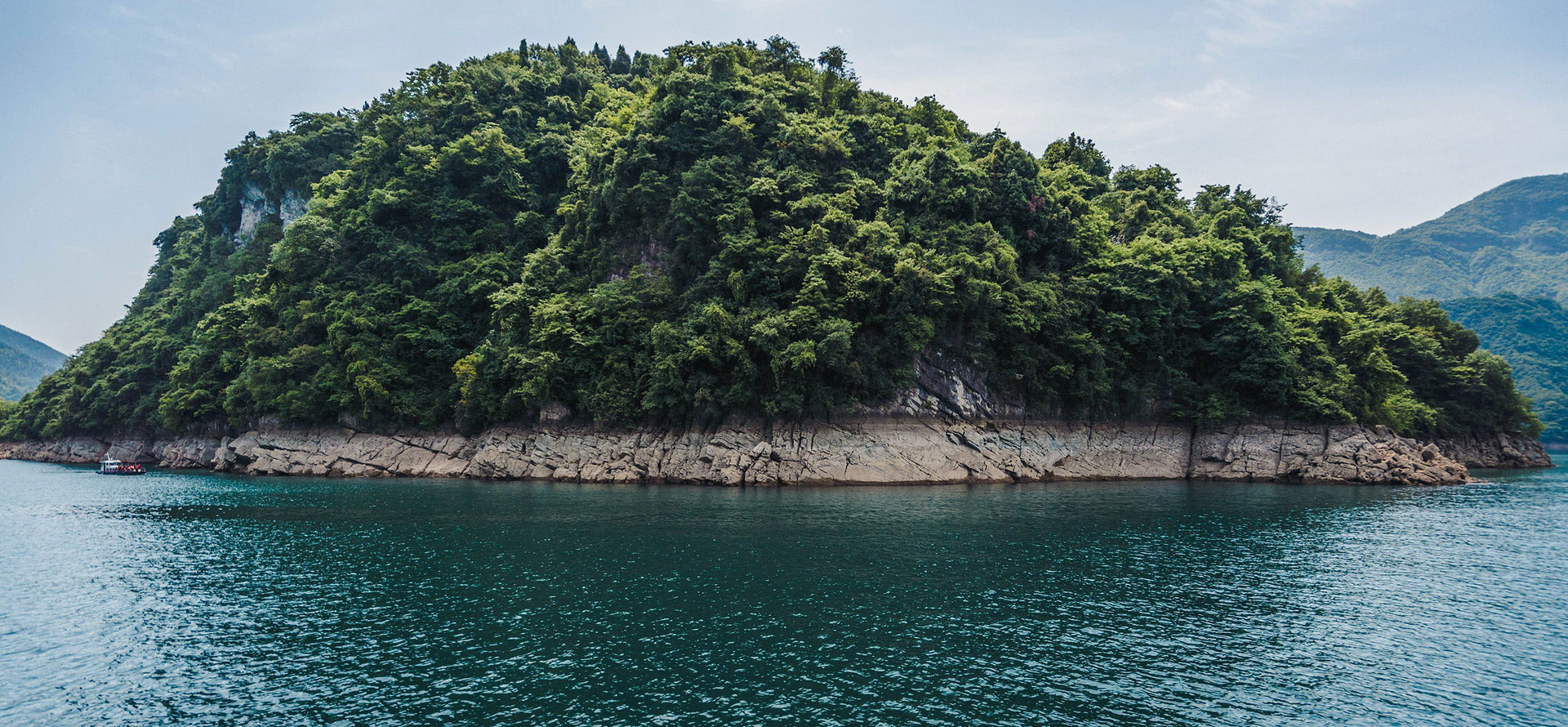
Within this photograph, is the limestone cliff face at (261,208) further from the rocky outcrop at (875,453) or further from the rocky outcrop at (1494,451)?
the rocky outcrop at (1494,451)

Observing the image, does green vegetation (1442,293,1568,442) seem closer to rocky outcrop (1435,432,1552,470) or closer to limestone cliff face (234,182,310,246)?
rocky outcrop (1435,432,1552,470)

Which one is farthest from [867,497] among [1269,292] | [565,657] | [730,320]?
[1269,292]

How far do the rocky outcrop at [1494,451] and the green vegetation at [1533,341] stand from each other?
2648 inches

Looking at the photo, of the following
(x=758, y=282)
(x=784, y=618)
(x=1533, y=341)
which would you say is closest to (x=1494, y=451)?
(x=758, y=282)

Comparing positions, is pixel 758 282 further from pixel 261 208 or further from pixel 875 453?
pixel 261 208

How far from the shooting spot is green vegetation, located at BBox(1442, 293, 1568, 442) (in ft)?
427

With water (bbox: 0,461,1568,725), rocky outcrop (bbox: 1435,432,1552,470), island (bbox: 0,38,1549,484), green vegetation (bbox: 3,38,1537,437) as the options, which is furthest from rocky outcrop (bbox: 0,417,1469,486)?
rocky outcrop (bbox: 1435,432,1552,470)

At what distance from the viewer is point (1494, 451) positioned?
80.6m

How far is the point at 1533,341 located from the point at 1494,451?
103m

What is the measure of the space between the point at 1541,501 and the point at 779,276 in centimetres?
5147

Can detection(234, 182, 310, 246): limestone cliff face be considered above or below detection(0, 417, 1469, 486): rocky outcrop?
above

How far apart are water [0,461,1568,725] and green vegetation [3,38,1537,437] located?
765 inches

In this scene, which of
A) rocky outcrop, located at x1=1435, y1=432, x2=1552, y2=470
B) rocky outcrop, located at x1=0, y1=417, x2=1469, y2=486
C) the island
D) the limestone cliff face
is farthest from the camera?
the limestone cliff face

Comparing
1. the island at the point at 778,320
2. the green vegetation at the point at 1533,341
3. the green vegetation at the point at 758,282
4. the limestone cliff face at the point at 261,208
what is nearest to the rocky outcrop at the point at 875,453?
the island at the point at 778,320
